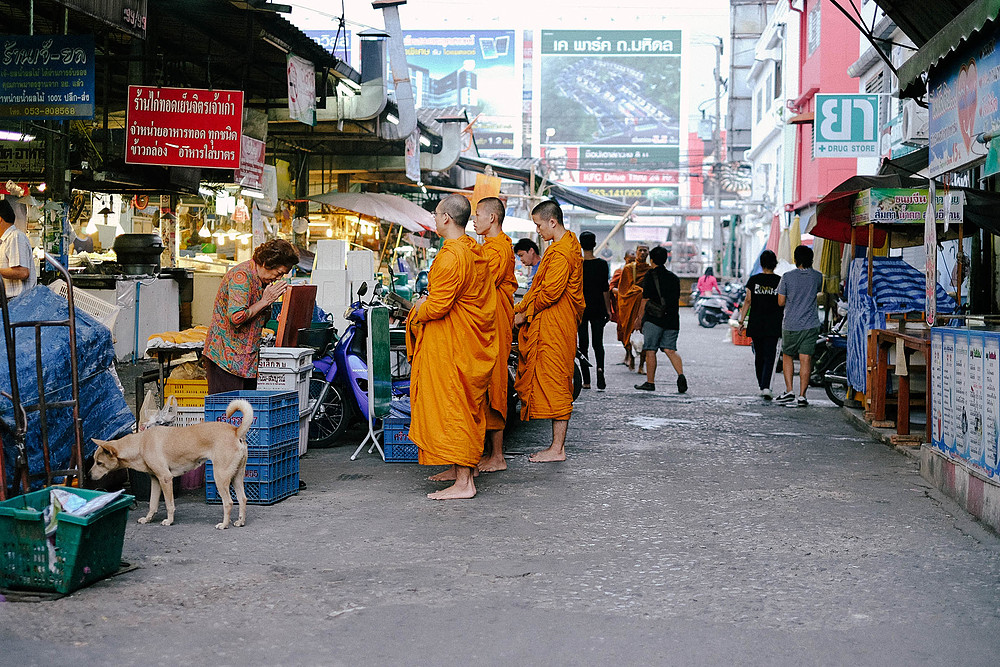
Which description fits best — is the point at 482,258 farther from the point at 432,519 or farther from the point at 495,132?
the point at 495,132

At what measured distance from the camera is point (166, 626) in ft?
13.1

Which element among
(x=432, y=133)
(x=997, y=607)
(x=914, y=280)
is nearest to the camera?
(x=997, y=607)

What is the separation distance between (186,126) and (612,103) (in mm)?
67079

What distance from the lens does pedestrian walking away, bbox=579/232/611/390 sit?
12.2m

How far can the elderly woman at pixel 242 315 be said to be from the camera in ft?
21.0

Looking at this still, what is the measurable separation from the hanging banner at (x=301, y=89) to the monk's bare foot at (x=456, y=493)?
5923mm

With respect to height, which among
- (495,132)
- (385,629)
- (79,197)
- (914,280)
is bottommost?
(385,629)

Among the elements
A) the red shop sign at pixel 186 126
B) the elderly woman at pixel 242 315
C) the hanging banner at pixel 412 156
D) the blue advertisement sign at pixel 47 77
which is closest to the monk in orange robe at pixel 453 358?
the elderly woman at pixel 242 315

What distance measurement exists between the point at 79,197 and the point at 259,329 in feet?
26.6

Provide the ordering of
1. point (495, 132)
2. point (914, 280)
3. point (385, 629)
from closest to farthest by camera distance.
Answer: point (385, 629) → point (914, 280) → point (495, 132)

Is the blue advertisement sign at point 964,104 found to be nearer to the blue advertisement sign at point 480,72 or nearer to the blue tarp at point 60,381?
the blue tarp at point 60,381

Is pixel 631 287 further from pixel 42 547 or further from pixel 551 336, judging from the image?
pixel 42 547

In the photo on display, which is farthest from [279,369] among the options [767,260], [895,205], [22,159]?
[767,260]

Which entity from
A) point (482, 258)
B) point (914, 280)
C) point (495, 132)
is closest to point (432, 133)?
point (914, 280)
